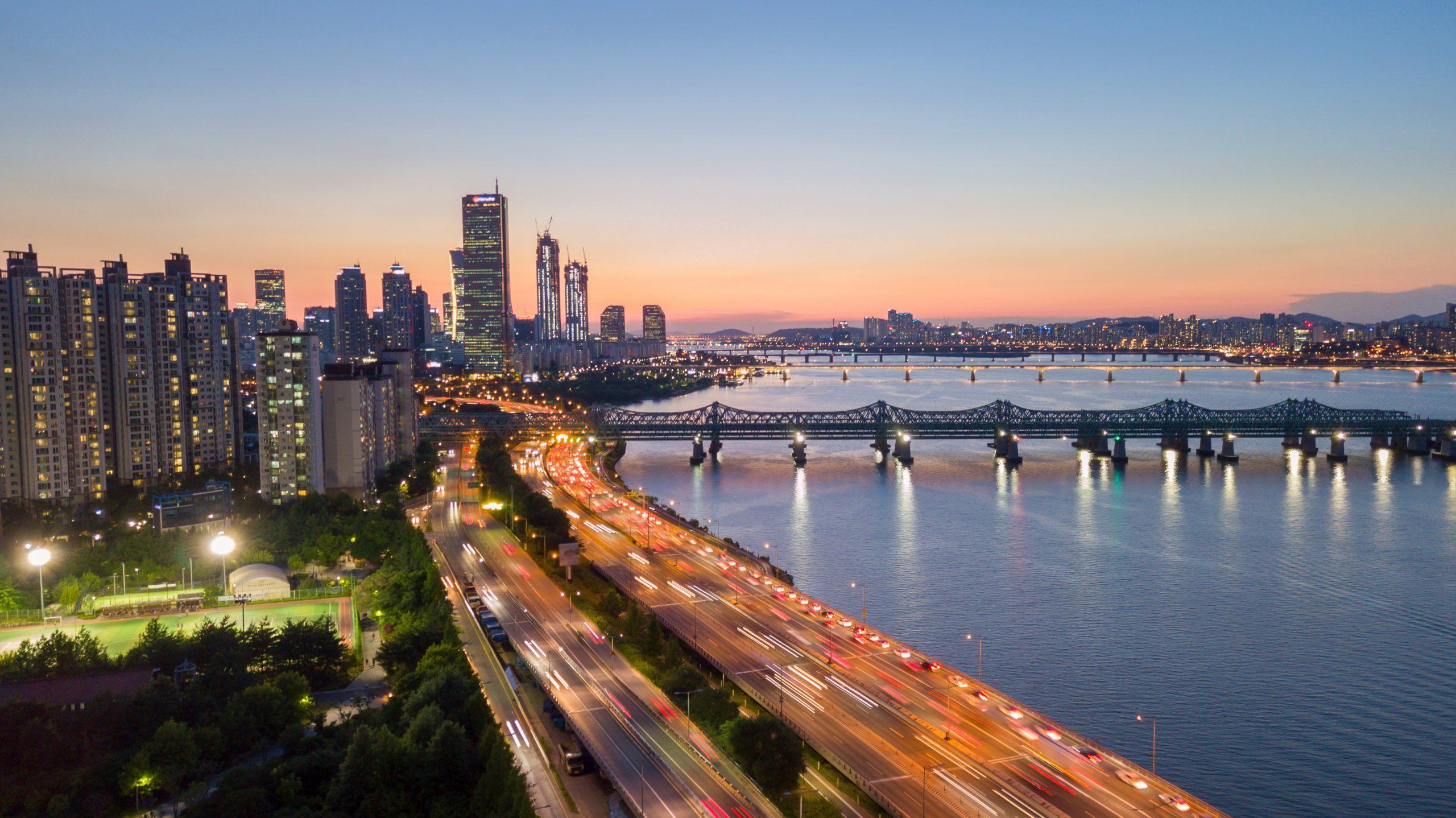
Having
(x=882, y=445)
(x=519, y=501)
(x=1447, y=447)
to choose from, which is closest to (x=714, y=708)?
→ (x=519, y=501)

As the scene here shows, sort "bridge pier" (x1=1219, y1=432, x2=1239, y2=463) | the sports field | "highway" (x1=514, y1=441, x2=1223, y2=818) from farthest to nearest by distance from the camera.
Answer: "bridge pier" (x1=1219, y1=432, x2=1239, y2=463) < the sports field < "highway" (x1=514, y1=441, x2=1223, y2=818)

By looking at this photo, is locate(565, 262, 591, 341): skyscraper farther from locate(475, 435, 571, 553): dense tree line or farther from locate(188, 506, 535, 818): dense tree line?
locate(188, 506, 535, 818): dense tree line

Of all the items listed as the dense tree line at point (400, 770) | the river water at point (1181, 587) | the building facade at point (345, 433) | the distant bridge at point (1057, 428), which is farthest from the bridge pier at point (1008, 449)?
the dense tree line at point (400, 770)

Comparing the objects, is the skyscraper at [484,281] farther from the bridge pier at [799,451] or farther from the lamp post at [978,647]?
the lamp post at [978,647]

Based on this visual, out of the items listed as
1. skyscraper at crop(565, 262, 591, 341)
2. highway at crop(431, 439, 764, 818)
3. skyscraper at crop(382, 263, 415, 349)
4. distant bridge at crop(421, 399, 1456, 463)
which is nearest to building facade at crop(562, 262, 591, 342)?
skyscraper at crop(565, 262, 591, 341)

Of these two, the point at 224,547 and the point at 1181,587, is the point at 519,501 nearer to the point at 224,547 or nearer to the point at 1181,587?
the point at 224,547

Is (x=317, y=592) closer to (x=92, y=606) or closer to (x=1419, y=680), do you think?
(x=92, y=606)
